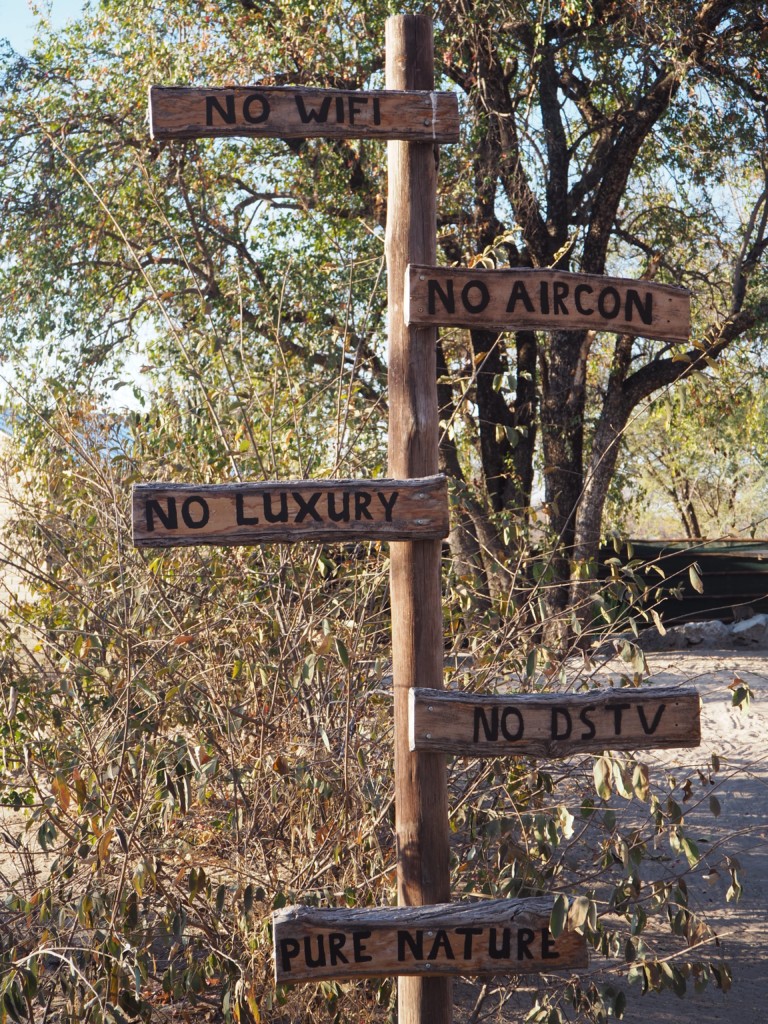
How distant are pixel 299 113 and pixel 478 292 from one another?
70cm

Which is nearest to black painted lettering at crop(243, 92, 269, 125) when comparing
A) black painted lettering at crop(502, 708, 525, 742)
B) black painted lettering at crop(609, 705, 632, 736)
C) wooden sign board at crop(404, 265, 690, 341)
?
wooden sign board at crop(404, 265, 690, 341)

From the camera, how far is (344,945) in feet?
9.49

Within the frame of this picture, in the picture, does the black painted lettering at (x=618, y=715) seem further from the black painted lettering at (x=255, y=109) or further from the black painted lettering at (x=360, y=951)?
the black painted lettering at (x=255, y=109)

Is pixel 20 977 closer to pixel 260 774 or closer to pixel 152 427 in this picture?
pixel 260 774

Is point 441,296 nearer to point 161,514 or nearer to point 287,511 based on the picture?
point 287,511

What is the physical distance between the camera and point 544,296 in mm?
3109

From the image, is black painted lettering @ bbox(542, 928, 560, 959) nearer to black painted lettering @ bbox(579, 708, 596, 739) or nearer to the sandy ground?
black painted lettering @ bbox(579, 708, 596, 739)

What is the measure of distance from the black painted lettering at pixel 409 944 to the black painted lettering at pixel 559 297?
1692 millimetres

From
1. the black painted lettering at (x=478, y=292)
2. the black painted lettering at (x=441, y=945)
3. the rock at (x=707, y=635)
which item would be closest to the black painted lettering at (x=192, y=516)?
the black painted lettering at (x=478, y=292)

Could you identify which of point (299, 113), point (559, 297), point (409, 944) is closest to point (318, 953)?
point (409, 944)

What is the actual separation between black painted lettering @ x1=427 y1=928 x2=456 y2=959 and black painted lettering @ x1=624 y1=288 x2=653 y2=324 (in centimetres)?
172

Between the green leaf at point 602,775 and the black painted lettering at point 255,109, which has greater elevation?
the black painted lettering at point 255,109

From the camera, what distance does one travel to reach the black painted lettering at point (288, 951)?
287cm

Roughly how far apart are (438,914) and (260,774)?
3.90 ft
